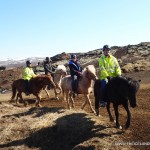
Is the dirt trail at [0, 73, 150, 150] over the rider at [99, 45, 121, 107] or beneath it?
beneath

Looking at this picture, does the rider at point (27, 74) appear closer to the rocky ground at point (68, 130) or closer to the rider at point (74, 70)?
the rocky ground at point (68, 130)

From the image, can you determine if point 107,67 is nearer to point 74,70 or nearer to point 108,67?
point 108,67

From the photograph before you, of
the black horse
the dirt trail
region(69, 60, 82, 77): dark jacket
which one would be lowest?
the dirt trail

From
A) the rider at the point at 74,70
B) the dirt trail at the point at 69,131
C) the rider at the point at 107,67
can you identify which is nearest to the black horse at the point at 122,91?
the rider at the point at 107,67

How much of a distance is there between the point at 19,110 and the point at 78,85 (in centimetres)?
361

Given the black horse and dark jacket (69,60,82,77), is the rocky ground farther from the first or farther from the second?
dark jacket (69,60,82,77)

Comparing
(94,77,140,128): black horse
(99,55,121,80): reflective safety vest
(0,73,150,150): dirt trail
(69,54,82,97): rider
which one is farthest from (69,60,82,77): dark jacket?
(94,77,140,128): black horse

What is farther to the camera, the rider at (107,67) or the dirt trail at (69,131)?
the rider at (107,67)

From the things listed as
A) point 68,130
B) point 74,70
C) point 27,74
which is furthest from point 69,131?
point 27,74

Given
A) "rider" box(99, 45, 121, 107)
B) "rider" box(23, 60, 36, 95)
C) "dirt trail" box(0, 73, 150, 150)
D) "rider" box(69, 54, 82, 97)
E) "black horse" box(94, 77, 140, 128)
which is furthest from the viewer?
"rider" box(23, 60, 36, 95)

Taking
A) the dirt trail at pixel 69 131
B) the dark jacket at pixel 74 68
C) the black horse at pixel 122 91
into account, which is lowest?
the dirt trail at pixel 69 131

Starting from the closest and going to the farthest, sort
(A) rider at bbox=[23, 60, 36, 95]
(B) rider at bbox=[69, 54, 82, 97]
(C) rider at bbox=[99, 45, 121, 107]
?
(C) rider at bbox=[99, 45, 121, 107], (B) rider at bbox=[69, 54, 82, 97], (A) rider at bbox=[23, 60, 36, 95]

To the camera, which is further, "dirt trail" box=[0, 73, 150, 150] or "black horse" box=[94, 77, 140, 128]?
"black horse" box=[94, 77, 140, 128]

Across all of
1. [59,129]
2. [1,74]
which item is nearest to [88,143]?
[59,129]
